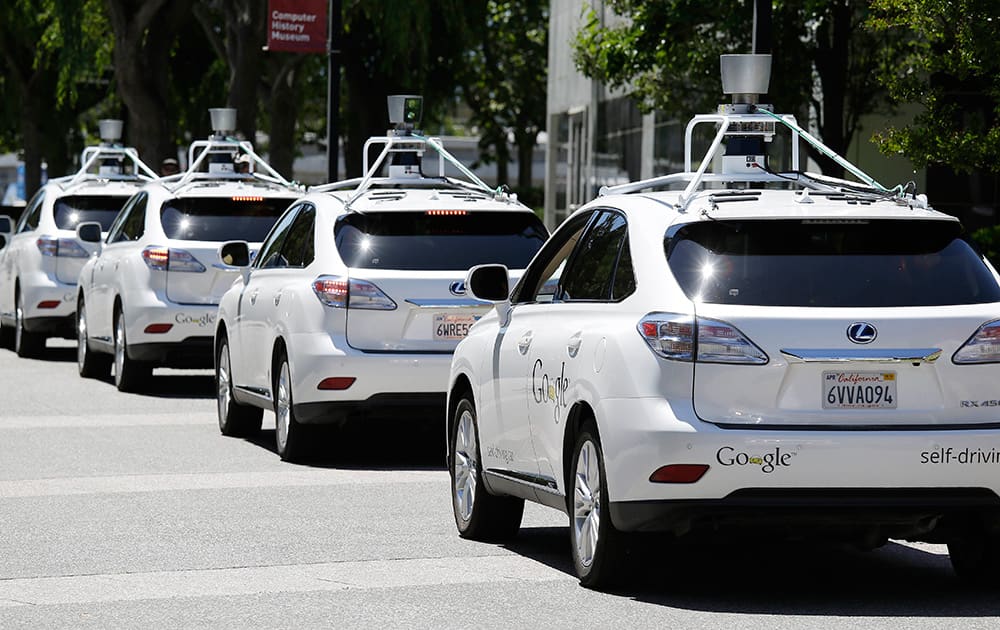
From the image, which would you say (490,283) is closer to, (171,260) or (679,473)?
(679,473)

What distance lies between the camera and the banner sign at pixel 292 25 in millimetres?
27094

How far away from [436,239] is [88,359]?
7272 mm

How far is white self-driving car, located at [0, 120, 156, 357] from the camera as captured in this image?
21594 millimetres

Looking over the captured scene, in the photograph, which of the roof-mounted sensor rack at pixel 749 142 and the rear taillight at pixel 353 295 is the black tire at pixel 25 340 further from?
the roof-mounted sensor rack at pixel 749 142

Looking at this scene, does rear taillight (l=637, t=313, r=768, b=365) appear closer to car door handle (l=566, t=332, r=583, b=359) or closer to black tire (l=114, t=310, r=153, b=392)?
car door handle (l=566, t=332, r=583, b=359)

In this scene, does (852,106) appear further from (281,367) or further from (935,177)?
(281,367)

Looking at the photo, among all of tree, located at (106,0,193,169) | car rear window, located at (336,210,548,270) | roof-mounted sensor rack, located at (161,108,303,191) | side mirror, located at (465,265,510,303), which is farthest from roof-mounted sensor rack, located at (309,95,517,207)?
tree, located at (106,0,193,169)

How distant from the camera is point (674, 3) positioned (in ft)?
71.6

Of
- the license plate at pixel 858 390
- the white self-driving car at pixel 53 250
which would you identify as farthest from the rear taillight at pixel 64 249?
the license plate at pixel 858 390

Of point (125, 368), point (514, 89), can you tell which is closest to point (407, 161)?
point (125, 368)

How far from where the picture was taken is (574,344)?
27.7 feet

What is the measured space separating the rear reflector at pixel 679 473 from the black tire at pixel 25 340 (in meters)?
15.2

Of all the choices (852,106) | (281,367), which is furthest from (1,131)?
(281,367)

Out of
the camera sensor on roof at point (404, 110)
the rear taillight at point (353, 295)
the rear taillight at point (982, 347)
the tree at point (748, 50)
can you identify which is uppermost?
the tree at point (748, 50)
